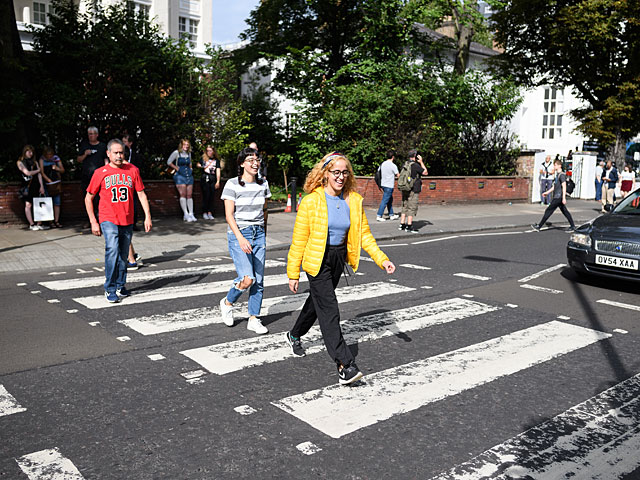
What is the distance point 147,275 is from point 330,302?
5328mm

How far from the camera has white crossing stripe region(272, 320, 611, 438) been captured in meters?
4.41

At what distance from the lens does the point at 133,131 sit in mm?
16938

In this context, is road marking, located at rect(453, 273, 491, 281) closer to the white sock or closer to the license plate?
the license plate

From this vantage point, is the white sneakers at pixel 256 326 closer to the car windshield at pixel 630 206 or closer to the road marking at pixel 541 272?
the road marking at pixel 541 272

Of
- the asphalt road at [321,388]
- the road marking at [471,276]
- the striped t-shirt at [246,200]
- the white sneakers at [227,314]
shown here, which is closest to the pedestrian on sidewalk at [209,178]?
the asphalt road at [321,388]

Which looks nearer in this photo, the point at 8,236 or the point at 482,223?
the point at 8,236

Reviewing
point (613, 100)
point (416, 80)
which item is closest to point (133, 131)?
point (416, 80)

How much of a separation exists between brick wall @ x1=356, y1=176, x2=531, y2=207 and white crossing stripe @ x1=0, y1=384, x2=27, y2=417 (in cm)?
1693

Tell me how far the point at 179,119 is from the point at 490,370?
1405cm

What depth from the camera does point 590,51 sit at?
3048 centimetres

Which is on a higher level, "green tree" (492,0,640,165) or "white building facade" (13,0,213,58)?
"white building facade" (13,0,213,58)

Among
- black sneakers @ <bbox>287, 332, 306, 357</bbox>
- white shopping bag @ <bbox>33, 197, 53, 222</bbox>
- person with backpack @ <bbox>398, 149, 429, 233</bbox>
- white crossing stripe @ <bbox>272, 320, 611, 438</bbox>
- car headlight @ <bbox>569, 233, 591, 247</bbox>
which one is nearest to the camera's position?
white crossing stripe @ <bbox>272, 320, 611, 438</bbox>

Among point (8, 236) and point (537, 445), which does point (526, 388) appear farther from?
point (8, 236)

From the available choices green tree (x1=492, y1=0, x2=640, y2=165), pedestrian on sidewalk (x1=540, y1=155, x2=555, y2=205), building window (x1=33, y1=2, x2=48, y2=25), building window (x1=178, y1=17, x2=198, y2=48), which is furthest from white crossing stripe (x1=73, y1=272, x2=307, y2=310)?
building window (x1=178, y1=17, x2=198, y2=48)
